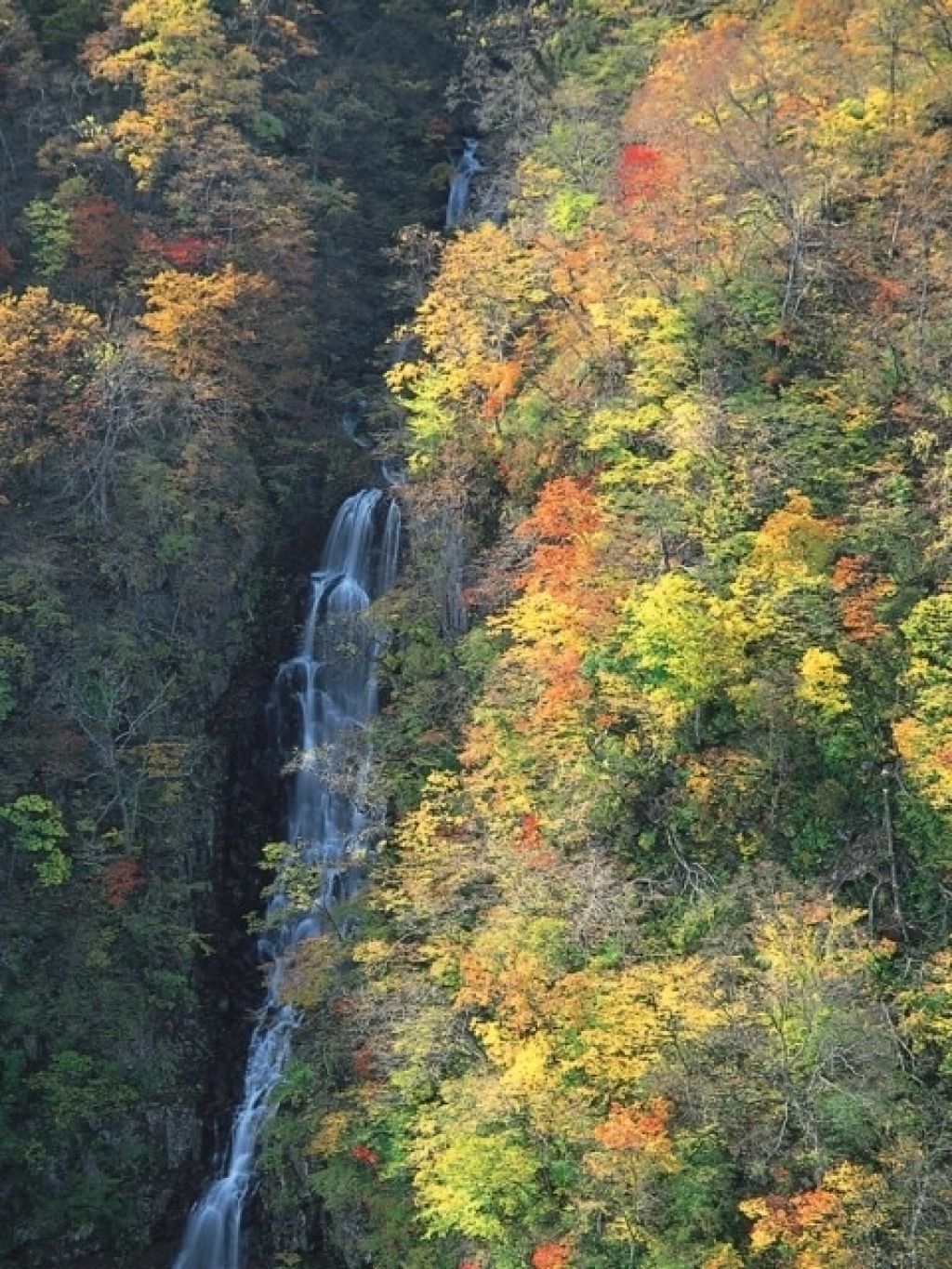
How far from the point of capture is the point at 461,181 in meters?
40.2

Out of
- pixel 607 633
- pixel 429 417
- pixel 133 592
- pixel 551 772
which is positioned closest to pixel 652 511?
pixel 607 633

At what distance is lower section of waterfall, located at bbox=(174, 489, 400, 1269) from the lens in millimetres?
22500

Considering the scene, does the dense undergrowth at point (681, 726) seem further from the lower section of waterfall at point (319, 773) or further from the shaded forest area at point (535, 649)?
the lower section of waterfall at point (319, 773)

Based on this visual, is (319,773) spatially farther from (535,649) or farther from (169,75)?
(169,75)

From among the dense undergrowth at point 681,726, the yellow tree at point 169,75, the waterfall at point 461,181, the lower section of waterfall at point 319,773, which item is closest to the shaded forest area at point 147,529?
the yellow tree at point 169,75

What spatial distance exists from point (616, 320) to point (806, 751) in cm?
1008

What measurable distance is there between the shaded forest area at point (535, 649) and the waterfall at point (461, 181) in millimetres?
4964

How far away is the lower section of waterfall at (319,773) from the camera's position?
2250 cm

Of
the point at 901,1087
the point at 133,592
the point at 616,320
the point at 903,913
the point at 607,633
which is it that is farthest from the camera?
the point at 133,592

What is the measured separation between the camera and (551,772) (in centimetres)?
2058

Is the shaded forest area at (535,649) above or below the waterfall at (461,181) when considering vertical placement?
below

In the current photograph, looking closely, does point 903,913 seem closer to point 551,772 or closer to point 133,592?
point 551,772

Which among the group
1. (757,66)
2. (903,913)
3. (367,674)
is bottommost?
(903,913)

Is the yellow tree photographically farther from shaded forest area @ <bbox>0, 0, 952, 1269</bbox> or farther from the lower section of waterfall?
the lower section of waterfall
